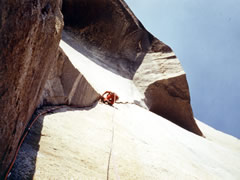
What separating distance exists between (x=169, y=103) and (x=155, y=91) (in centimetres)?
92

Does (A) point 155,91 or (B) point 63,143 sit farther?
(A) point 155,91

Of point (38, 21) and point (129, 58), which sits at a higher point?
point (38, 21)

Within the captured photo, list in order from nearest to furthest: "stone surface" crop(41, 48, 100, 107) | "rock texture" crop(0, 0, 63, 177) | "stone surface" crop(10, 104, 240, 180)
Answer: "rock texture" crop(0, 0, 63, 177), "stone surface" crop(10, 104, 240, 180), "stone surface" crop(41, 48, 100, 107)

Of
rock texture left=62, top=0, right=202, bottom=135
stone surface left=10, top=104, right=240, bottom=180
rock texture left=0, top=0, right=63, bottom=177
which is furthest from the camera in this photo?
rock texture left=62, top=0, right=202, bottom=135

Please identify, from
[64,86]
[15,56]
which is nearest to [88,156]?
[15,56]

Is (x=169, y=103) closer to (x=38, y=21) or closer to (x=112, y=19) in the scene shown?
(x=112, y=19)

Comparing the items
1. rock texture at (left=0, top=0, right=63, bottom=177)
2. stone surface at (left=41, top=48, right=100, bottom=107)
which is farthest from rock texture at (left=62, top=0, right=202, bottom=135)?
rock texture at (left=0, top=0, right=63, bottom=177)

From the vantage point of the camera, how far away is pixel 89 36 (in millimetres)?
8555

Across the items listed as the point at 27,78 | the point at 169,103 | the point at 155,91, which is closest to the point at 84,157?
the point at 27,78

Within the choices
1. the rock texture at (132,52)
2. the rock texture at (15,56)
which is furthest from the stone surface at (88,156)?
the rock texture at (132,52)

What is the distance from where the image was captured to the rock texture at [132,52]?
7.38 metres

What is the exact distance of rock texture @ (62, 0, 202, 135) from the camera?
738cm

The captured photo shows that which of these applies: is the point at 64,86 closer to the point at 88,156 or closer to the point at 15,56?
the point at 88,156

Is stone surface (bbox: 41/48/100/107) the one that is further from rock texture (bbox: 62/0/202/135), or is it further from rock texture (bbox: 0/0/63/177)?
rock texture (bbox: 62/0/202/135)
